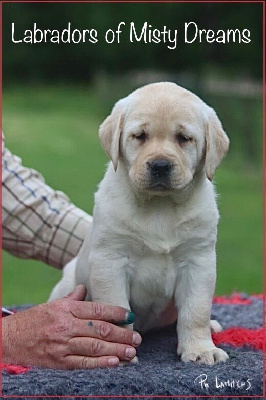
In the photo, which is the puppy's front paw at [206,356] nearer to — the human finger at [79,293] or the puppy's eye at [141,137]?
the human finger at [79,293]

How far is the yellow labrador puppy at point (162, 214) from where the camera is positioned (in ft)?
8.43

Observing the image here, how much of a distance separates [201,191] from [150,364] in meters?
0.61

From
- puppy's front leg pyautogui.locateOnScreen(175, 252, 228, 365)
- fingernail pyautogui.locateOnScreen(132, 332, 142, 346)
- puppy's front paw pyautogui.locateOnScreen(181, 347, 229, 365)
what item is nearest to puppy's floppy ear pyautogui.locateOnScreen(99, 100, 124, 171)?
puppy's front leg pyautogui.locateOnScreen(175, 252, 228, 365)

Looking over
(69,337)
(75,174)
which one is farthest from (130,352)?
(75,174)

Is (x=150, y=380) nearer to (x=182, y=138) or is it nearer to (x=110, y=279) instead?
(x=110, y=279)

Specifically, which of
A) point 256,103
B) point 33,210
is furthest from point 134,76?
point 33,210

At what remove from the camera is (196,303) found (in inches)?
105

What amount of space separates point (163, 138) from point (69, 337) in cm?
70

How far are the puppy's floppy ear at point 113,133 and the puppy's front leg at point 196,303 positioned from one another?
43 centimetres

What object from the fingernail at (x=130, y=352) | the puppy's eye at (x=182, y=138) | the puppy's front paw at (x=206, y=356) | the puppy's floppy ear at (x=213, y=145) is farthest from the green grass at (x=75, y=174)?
the fingernail at (x=130, y=352)

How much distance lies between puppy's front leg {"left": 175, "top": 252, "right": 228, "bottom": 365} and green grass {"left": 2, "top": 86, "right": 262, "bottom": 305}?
2.10 ft

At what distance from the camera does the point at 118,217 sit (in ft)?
8.63

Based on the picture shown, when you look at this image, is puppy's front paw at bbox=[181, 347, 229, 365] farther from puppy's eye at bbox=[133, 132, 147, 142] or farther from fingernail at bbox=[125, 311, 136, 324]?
puppy's eye at bbox=[133, 132, 147, 142]

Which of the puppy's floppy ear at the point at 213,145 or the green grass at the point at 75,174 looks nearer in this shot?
the puppy's floppy ear at the point at 213,145
